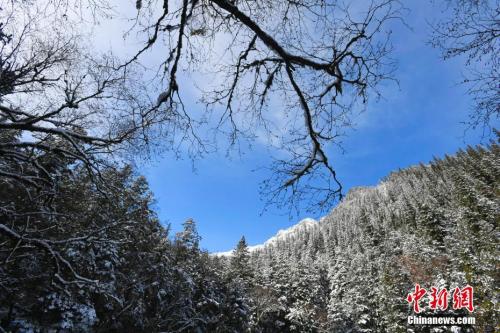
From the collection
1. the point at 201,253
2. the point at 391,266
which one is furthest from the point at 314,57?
the point at 391,266

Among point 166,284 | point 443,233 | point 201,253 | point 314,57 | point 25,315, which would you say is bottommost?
point 25,315

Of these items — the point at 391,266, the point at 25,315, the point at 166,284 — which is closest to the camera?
A: the point at 25,315

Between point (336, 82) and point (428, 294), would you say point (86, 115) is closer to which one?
point (336, 82)

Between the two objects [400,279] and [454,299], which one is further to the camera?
[400,279]

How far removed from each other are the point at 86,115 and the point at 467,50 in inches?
212

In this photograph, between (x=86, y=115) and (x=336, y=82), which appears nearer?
(x=336, y=82)

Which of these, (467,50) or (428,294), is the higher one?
(428,294)

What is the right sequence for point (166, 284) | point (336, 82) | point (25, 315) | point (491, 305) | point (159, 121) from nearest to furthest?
point (336, 82) < point (159, 121) < point (25, 315) < point (166, 284) < point (491, 305)

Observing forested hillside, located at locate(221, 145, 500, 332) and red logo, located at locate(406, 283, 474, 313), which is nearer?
red logo, located at locate(406, 283, 474, 313)

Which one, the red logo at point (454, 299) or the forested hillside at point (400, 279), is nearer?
the red logo at point (454, 299)

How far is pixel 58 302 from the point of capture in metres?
10.4

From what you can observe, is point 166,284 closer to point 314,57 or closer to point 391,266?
point 314,57

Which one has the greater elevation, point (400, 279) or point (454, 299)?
point (400, 279)

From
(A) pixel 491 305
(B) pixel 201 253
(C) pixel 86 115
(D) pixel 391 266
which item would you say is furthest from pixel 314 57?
(D) pixel 391 266
